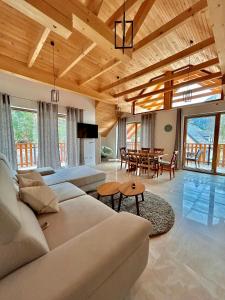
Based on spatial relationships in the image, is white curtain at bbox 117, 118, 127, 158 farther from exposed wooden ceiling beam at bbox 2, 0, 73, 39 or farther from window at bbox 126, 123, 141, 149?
exposed wooden ceiling beam at bbox 2, 0, 73, 39

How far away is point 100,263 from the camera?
2.59 feet

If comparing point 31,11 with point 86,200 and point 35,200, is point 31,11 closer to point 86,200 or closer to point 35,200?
point 35,200

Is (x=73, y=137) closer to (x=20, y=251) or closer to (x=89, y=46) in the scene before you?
(x=89, y=46)

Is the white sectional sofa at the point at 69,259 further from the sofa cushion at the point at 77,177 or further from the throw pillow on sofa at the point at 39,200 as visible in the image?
the sofa cushion at the point at 77,177

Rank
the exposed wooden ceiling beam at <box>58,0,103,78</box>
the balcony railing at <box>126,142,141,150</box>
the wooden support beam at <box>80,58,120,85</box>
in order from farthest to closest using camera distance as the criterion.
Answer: the balcony railing at <box>126,142,141,150</box>
the wooden support beam at <box>80,58,120,85</box>
the exposed wooden ceiling beam at <box>58,0,103,78</box>

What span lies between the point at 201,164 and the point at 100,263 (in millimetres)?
6248

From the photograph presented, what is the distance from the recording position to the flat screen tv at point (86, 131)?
206 inches

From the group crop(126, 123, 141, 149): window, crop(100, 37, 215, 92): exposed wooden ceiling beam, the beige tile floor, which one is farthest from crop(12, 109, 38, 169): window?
crop(126, 123, 141, 149): window

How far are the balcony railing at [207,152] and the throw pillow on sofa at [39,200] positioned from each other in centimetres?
553

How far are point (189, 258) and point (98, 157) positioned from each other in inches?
207

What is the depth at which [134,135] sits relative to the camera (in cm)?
718

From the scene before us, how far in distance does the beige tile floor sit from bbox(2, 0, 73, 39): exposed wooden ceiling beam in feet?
9.19

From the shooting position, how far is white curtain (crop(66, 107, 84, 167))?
4961mm

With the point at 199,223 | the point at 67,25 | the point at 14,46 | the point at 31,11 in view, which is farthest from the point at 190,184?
the point at 14,46
